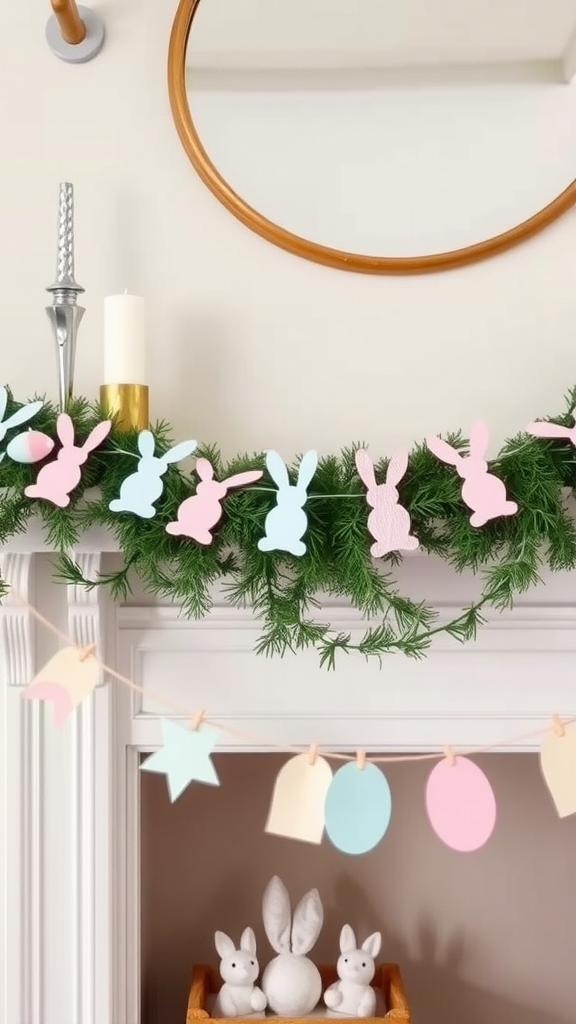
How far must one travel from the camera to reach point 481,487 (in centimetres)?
108

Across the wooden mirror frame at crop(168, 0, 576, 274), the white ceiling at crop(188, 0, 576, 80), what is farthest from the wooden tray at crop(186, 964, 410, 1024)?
the white ceiling at crop(188, 0, 576, 80)

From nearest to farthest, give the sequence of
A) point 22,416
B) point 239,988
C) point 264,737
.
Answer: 1. point 22,416
2. point 264,737
3. point 239,988

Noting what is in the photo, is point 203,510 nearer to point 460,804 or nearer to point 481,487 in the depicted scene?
point 481,487

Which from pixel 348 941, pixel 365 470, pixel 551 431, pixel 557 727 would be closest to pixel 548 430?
pixel 551 431

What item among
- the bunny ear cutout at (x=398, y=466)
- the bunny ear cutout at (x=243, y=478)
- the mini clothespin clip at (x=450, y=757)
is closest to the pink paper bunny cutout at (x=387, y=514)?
the bunny ear cutout at (x=398, y=466)

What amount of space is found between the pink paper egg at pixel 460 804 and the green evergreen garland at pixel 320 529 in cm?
17

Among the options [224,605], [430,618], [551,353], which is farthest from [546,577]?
[224,605]

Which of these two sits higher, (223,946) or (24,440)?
(24,440)

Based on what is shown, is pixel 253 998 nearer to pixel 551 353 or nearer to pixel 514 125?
pixel 551 353

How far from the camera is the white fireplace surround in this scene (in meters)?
1.23

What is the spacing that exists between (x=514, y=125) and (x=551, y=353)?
30cm

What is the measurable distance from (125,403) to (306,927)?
0.77 m

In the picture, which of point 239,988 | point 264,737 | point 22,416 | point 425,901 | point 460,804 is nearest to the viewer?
point 460,804

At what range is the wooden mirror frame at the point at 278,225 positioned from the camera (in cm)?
125
